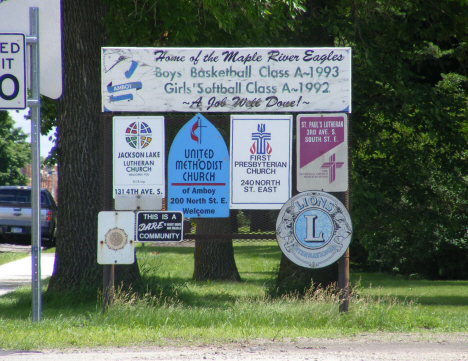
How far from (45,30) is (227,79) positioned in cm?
234

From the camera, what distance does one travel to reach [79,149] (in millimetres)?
8852

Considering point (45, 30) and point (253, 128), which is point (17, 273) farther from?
point (253, 128)

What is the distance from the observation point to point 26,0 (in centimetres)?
703

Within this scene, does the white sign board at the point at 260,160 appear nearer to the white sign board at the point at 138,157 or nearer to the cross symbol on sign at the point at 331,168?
the cross symbol on sign at the point at 331,168

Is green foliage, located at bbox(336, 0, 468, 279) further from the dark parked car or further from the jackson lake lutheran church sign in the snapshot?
the dark parked car

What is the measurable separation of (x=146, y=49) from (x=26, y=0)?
5.11 feet

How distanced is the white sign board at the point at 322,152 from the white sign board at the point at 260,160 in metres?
0.18

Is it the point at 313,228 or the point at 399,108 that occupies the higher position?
the point at 399,108

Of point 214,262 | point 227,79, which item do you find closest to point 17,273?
point 214,262

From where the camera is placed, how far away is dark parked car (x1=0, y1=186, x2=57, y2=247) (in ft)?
68.5

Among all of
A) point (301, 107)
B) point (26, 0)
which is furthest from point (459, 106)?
point (26, 0)

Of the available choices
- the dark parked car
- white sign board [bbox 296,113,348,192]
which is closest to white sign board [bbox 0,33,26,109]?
white sign board [bbox 296,113,348,192]

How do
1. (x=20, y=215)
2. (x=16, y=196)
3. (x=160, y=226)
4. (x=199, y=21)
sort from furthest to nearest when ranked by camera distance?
(x=16, y=196) → (x=20, y=215) → (x=199, y=21) → (x=160, y=226)

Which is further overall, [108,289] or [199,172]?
[199,172]
